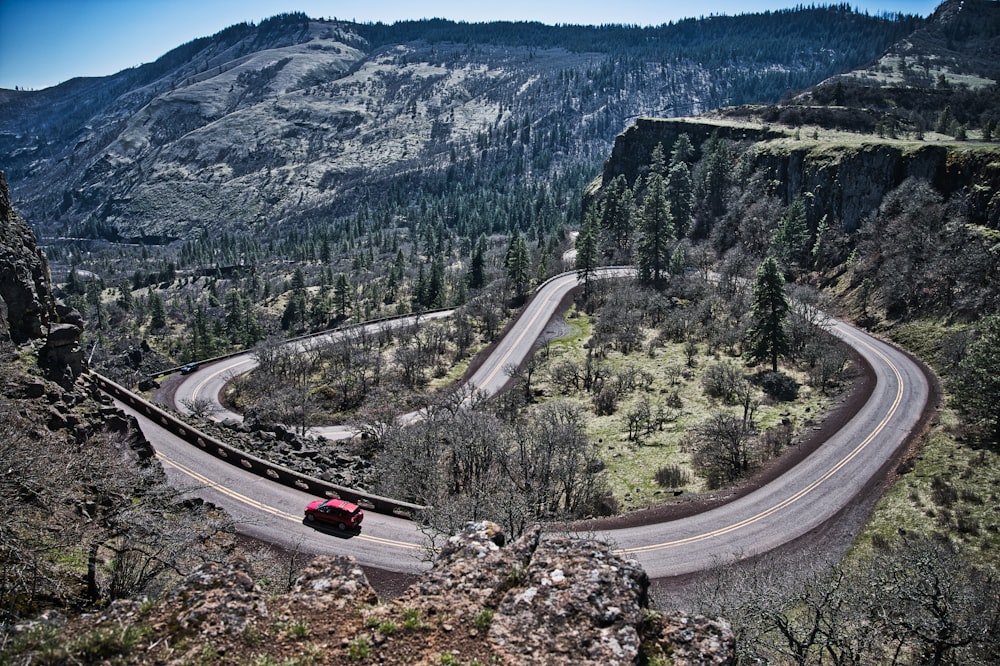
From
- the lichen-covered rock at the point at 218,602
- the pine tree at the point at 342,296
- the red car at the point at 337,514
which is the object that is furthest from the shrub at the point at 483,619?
the pine tree at the point at 342,296

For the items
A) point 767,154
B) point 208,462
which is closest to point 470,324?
point 208,462

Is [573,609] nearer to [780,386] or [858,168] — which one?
[780,386]

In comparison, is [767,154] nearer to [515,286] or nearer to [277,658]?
[515,286]

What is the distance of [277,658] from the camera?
28.8ft

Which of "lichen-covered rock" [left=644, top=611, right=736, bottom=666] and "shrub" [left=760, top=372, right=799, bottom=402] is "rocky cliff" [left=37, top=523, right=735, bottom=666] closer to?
"lichen-covered rock" [left=644, top=611, right=736, bottom=666]

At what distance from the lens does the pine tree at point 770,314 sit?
51.6 meters

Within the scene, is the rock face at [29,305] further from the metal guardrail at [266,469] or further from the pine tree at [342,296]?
the pine tree at [342,296]

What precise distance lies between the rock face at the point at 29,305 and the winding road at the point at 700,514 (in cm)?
833

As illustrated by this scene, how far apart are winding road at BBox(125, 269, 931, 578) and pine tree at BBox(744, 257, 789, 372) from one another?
353 inches

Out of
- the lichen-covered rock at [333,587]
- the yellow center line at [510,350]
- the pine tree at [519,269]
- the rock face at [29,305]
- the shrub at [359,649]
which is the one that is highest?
the rock face at [29,305]

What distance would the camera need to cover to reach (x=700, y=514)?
30.8 meters

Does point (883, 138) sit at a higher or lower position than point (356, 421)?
higher

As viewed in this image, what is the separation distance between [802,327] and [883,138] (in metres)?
50.9

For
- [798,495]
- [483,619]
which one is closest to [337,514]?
[483,619]
